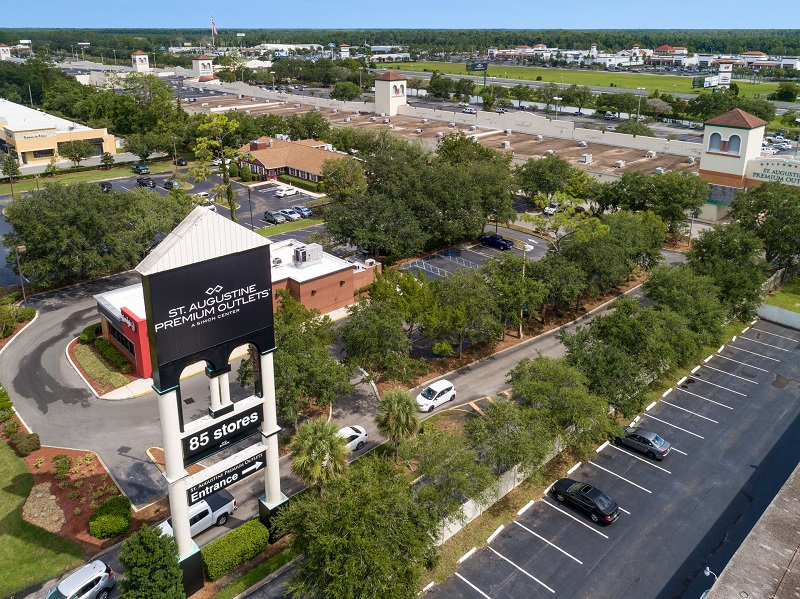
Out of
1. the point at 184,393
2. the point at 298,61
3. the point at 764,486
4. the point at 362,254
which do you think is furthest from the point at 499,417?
the point at 298,61

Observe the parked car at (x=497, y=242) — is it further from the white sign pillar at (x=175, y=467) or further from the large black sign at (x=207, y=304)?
the white sign pillar at (x=175, y=467)

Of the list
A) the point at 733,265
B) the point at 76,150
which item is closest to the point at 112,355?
the point at 733,265

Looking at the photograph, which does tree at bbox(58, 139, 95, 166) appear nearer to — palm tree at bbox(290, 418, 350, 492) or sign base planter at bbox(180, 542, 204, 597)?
palm tree at bbox(290, 418, 350, 492)

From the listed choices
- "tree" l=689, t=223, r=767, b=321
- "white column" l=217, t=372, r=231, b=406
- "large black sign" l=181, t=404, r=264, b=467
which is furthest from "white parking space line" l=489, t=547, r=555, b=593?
"tree" l=689, t=223, r=767, b=321

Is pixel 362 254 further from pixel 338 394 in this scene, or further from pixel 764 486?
pixel 764 486

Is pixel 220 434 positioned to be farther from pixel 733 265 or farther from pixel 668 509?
pixel 733 265

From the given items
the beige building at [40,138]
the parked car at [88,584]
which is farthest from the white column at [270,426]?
the beige building at [40,138]

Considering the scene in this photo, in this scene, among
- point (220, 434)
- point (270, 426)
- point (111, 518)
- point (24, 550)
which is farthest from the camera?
point (111, 518)
